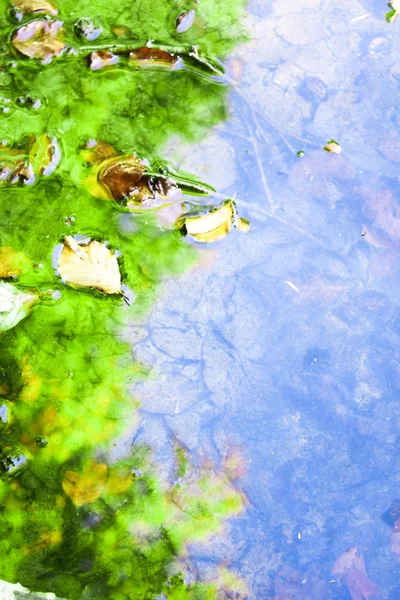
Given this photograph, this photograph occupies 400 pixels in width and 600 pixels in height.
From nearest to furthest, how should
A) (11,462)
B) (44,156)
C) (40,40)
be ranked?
(11,462) → (44,156) → (40,40)

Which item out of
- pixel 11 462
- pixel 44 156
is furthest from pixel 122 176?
pixel 11 462

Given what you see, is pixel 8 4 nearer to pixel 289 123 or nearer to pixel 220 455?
pixel 289 123

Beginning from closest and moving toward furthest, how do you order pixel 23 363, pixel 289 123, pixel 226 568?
pixel 226 568 → pixel 23 363 → pixel 289 123

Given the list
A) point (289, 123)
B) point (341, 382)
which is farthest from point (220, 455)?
point (289, 123)

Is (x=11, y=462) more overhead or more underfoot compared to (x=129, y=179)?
more underfoot

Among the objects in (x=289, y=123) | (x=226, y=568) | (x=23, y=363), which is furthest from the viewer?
(x=289, y=123)

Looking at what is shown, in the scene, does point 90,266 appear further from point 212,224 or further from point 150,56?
point 150,56

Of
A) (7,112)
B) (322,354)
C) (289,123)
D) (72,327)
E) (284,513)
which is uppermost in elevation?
(289,123)
